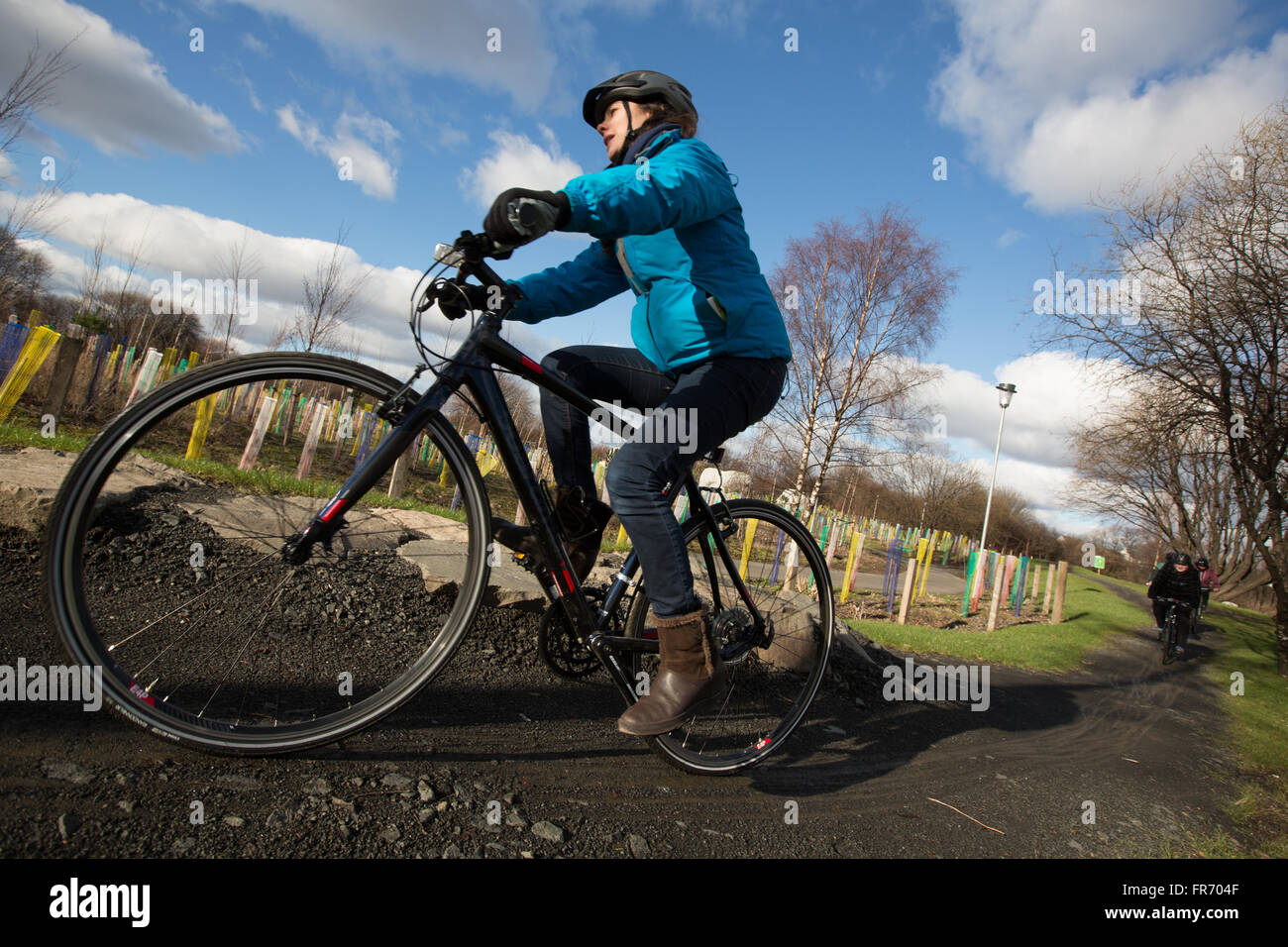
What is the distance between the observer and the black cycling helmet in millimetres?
2336

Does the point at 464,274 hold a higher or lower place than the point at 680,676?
higher

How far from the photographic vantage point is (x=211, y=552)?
2.59 m

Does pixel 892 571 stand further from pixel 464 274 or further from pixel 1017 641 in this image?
pixel 464 274

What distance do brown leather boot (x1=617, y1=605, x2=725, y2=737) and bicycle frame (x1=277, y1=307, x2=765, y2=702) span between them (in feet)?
0.67

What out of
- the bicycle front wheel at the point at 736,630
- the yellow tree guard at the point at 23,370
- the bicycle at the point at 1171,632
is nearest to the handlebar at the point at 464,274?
the bicycle front wheel at the point at 736,630

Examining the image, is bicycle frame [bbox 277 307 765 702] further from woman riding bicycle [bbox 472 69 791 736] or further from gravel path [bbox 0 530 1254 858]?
gravel path [bbox 0 530 1254 858]

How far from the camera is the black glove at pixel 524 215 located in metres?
1.83

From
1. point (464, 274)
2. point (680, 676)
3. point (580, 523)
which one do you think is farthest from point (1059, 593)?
point (464, 274)

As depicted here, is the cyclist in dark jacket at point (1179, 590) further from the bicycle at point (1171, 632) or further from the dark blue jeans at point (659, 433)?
the dark blue jeans at point (659, 433)

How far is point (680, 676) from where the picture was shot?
2.33 metres

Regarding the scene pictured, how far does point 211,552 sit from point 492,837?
1613 mm

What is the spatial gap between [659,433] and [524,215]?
84 centimetres

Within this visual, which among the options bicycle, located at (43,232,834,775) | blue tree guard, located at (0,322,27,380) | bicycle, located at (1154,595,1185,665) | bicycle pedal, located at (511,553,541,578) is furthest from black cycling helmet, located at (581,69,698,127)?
bicycle, located at (1154,595,1185,665)
